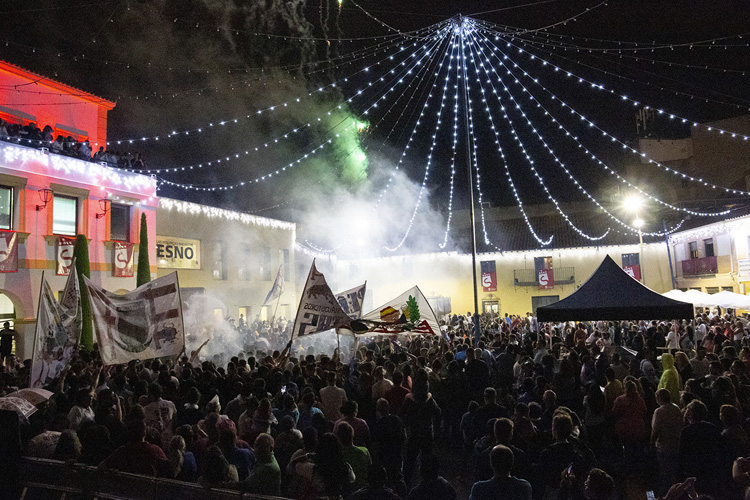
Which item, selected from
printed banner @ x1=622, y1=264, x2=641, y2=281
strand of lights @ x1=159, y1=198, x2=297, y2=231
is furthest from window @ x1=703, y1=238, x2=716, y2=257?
strand of lights @ x1=159, y1=198, x2=297, y2=231

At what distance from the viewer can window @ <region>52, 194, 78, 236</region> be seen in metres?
19.2

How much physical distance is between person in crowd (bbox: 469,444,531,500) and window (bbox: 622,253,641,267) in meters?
35.2

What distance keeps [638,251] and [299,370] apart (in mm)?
32547

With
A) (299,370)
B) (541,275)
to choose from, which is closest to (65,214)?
(299,370)

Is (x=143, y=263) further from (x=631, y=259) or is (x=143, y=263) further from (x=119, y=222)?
(x=631, y=259)

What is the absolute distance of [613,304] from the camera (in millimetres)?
10570

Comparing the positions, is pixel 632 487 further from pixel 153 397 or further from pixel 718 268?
pixel 718 268

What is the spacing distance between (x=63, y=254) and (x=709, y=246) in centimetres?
3369

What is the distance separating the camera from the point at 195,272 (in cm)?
2603

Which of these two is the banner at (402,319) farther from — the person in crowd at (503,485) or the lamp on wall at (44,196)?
the lamp on wall at (44,196)

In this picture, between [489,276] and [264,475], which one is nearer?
[264,475]

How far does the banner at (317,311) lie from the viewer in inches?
362

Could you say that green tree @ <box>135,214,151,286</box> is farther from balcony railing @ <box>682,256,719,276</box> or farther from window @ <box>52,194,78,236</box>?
balcony railing @ <box>682,256,719,276</box>

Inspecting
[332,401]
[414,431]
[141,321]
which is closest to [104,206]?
[141,321]
